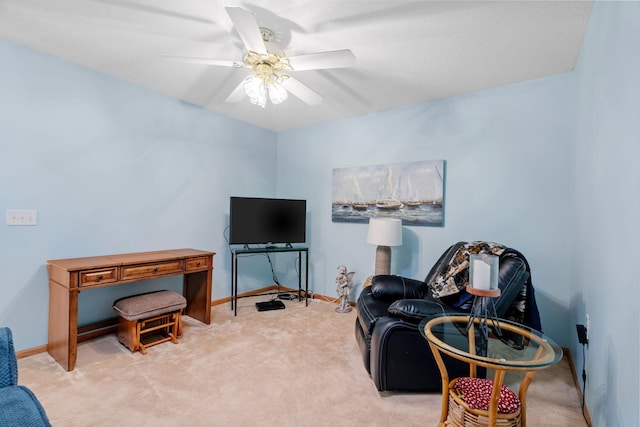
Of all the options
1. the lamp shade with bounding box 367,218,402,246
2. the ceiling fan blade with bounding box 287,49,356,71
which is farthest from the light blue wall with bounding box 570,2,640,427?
the lamp shade with bounding box 367,218,402,246

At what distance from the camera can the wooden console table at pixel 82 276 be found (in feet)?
7.07

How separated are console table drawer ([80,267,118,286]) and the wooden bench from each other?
1.01ft

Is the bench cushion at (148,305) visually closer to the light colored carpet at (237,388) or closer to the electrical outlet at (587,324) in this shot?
the light colored carpet at (237,388)

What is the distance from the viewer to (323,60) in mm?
1891

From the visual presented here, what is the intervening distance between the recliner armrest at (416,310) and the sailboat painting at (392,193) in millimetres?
1456

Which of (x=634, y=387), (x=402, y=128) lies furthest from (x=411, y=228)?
(x=634, y=387)

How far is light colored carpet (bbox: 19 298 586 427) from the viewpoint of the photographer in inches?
66.8

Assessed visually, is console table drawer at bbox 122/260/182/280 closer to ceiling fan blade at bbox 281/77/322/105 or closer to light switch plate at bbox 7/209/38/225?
light switch plate at bbox 7/209/38/225

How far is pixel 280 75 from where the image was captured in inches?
86.5

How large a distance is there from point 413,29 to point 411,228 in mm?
1974

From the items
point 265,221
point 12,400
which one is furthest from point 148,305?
point 12,400

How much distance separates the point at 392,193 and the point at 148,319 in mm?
2734

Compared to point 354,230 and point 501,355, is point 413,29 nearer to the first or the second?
point 501,355

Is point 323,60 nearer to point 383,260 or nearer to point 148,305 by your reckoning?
point 383,260
